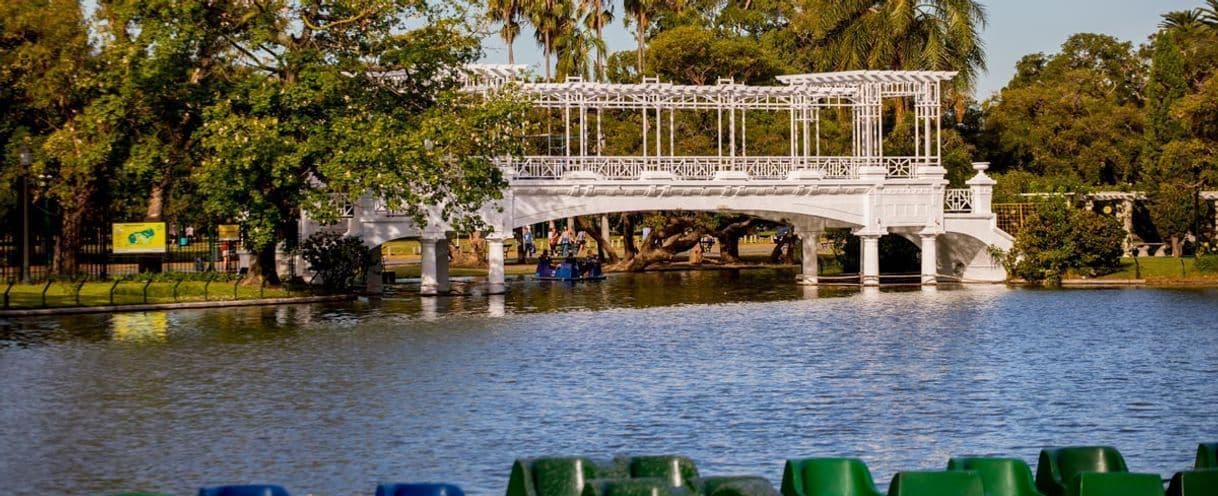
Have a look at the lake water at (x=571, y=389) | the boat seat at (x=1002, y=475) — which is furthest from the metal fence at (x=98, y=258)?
the boat seat at (x=1002, y=475)

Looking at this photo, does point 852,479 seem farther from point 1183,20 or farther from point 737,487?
point 1183,20

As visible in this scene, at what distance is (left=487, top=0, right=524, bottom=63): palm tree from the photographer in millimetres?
86062

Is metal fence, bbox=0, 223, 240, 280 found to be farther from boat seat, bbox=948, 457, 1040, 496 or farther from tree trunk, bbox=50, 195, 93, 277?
boat seat, bbox=948, 457, 1040, 496

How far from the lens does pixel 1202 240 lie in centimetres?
6244

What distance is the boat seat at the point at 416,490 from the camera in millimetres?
12703

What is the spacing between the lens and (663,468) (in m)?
14.1

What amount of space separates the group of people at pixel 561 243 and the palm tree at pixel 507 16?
10267mm

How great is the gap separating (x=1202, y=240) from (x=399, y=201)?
1256 inches

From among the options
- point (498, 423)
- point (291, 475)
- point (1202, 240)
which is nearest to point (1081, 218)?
point (1202, 240)

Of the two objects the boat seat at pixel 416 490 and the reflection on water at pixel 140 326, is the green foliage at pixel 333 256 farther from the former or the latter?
the boat seat at pixel 416 490

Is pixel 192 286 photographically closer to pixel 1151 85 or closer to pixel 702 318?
pixel 702 318

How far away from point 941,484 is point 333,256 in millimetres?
38843

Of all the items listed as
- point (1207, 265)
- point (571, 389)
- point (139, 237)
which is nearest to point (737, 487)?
point (571, 389)

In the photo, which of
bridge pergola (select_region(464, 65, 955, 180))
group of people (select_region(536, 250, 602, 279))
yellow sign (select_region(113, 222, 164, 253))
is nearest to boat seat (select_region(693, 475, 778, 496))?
bridge pergola (select_region(464, 65, 955, 180))
